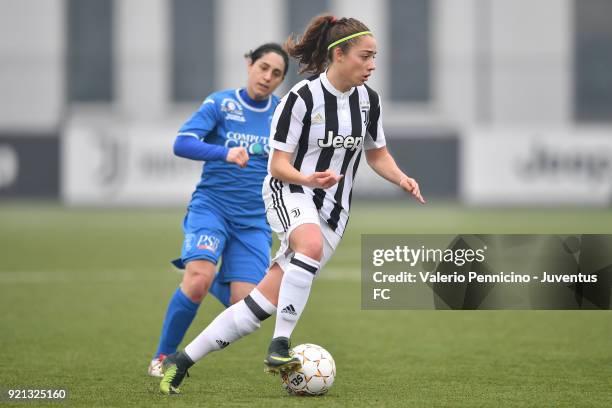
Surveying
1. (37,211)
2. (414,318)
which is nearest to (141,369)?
(414,318)

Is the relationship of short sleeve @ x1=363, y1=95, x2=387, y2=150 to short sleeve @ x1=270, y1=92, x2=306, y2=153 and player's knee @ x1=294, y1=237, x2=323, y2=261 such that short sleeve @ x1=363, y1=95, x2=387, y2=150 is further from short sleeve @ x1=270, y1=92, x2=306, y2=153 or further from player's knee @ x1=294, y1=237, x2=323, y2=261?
player's knee @ x1=294, y1=237, x2=323, y2=261

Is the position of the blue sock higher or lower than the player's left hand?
lower

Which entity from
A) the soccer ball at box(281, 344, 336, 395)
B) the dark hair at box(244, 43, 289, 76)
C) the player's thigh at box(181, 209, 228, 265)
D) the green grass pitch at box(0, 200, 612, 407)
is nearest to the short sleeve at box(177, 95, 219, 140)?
the dark hair at box(244, 43, 289, 76)

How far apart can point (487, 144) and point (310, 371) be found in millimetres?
18945

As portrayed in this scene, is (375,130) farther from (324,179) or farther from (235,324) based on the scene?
(235,324)

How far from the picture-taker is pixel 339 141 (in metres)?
5.95

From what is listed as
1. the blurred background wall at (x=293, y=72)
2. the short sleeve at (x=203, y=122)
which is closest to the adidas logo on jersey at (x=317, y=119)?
the short sleeve at (x=203, y=122)

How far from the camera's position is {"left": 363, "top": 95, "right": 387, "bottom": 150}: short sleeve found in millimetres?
6176

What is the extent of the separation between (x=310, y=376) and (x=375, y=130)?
1.33 meters

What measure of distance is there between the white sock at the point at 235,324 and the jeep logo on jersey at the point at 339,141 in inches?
32.4

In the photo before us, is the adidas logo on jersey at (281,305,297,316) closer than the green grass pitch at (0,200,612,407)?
Yes

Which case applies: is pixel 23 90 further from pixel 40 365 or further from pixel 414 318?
pixel 40 365

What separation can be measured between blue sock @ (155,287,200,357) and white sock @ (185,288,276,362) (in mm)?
923

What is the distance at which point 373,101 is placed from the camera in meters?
6.16
